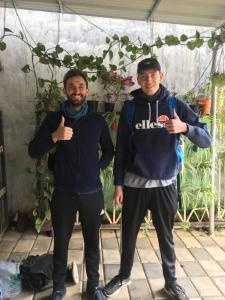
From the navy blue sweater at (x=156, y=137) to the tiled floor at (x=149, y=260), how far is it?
0.97 meters

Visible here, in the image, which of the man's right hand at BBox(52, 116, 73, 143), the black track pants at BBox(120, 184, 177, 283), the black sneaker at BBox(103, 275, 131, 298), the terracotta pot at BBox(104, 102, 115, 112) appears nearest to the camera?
the man's right hand at BBox(52, 116, 73, 143)

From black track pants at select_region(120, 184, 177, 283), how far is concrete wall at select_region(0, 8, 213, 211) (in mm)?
1855

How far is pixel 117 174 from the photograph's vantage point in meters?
2.38

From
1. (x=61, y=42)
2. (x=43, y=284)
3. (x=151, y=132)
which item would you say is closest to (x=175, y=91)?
(x=61, y=42)

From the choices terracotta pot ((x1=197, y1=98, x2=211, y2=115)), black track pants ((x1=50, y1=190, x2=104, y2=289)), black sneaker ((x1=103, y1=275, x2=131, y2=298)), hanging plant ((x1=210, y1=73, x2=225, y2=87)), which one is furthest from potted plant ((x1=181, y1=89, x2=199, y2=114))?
black sneaker ((x1=103, y1=275, x2=131, y2=298))

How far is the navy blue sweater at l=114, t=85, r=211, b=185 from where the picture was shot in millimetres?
2230

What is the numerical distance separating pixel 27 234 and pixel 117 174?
1767 millimetres

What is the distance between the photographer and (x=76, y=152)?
2189 mm

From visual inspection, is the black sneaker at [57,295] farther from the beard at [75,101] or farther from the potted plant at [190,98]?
the potted plant at [190,98]

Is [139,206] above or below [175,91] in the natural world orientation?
below

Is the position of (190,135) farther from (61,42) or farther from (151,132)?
(61,42)

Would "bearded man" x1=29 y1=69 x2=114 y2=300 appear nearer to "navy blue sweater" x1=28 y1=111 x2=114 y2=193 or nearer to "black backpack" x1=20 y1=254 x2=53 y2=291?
"navy blue sweater" x1=28 y1=111 x2=114 y2=193

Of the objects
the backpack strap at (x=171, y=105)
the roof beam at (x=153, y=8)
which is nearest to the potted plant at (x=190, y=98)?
the roof beam at (x=153, y=8)

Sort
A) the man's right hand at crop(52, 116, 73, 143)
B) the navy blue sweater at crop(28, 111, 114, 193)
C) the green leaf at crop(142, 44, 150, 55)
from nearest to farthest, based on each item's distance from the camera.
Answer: the man's right hand at crop(52, 116, 73, 143) → the navy blue sweater at crop(28, 111, 114, 193) → the green leaf at crop(142, 44, 150, 55)
